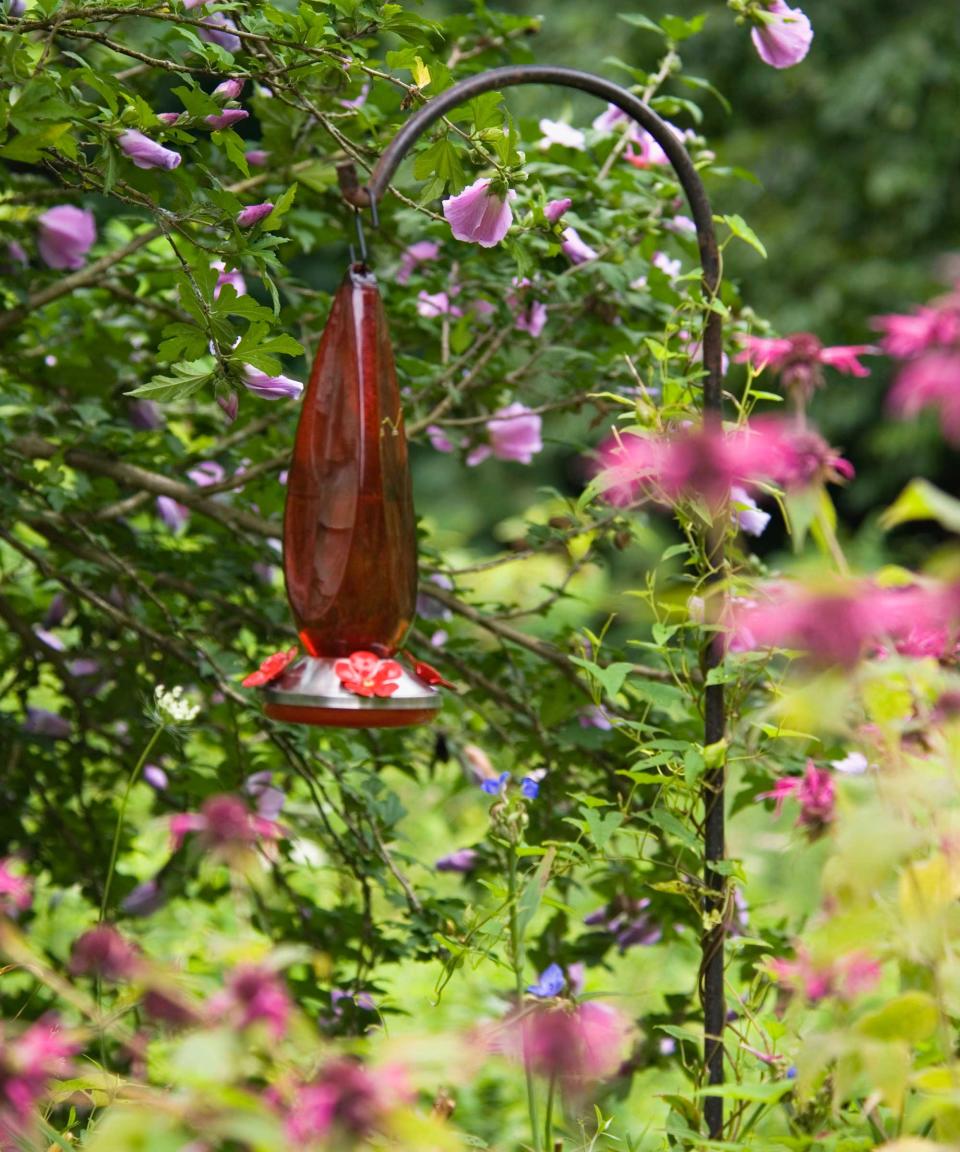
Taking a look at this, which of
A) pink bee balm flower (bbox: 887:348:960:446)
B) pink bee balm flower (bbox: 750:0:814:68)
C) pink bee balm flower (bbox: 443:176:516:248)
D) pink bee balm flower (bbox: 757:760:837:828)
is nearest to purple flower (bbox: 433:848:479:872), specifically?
pink bee balm flower (bbox: 757:760:837:828)

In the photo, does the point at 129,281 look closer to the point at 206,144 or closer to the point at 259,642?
the point at 206,144

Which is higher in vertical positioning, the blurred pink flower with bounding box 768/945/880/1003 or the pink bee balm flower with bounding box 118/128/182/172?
the pink bee balm flower with bounding box 118/128/182/172

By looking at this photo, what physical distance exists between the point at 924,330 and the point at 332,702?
0.37 metres

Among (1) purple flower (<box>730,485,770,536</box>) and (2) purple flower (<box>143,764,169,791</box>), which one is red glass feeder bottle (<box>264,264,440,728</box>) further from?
(2) purple flower (<box>143,764,169,791</box>)

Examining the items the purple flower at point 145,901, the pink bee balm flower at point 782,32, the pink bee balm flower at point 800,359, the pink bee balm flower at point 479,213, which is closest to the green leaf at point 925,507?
the pink bee balm flower at point 800,359

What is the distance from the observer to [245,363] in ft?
3.36

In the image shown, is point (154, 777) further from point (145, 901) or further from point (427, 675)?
point (427, 675)

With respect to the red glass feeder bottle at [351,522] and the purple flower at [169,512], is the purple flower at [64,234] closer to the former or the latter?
the purple flower at [169,512]

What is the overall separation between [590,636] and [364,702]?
36 cm

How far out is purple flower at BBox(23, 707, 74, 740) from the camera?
67.8 inches

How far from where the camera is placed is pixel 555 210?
121 centimetres

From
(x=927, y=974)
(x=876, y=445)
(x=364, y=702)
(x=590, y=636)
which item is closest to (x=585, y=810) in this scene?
(x=590, y=636)

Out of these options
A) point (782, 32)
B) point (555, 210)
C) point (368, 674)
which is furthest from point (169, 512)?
point (368, 674)

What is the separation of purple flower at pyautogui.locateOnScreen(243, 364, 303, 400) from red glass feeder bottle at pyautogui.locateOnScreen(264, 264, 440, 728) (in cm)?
21
